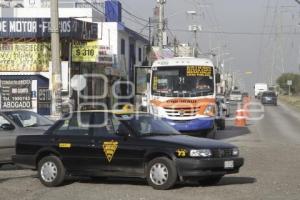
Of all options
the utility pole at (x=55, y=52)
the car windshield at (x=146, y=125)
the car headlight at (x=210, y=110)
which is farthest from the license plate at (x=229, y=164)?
the car headlight at (x=210, y=110)

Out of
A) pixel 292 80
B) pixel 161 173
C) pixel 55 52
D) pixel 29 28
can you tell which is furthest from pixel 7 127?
pixel 292 80

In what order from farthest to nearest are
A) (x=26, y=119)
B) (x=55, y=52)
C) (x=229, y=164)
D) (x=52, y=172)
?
(x=55, y=52) → (x=26, y=119) → (x=52, y=172) → (x=229, y=164)

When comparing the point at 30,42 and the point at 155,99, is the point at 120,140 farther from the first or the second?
the point at 30,42

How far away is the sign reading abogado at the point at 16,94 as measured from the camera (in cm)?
3725

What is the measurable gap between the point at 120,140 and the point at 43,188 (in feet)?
5.93

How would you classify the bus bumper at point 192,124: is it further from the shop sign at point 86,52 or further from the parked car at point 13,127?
the shop sign at point 86,52

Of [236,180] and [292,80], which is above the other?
[292,80]

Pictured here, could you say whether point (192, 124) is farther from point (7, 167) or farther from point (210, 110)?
point (7, 167)

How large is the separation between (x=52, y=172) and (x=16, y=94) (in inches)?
966

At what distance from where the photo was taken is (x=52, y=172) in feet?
44.4

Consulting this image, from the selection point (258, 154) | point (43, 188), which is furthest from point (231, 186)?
point (258, 154)

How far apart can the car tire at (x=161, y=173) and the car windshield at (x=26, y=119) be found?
551cm

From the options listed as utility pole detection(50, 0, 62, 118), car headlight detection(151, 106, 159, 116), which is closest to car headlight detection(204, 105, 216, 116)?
car headlight detection(151, 106, 159, 116)

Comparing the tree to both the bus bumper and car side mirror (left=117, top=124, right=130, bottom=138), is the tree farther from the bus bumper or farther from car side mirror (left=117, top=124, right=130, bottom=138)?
car side mirror (left=117, top=124, right=130, bottom=138)
